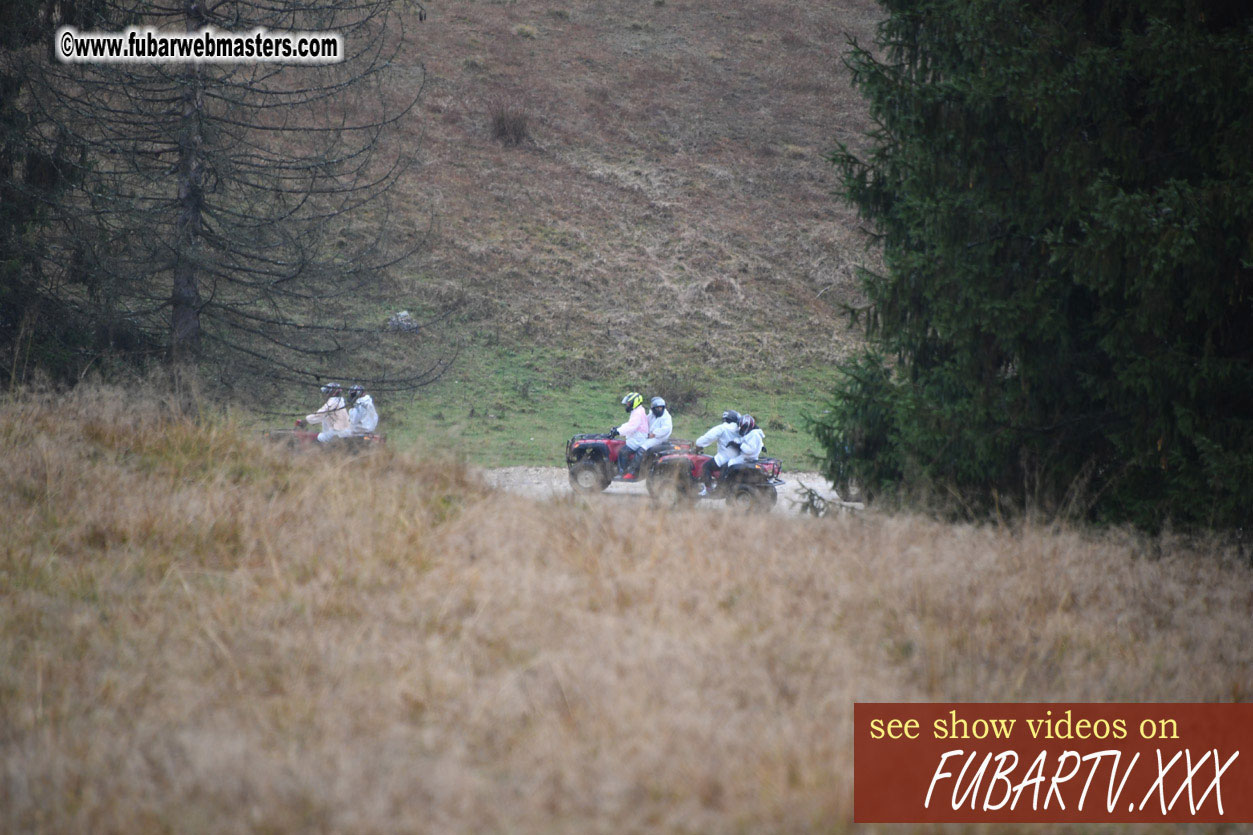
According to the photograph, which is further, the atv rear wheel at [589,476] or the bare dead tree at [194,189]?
the atv rear wheel at [589,476]

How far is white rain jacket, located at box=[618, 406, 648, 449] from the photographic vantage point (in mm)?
14781

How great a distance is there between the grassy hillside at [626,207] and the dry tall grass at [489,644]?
470 inches

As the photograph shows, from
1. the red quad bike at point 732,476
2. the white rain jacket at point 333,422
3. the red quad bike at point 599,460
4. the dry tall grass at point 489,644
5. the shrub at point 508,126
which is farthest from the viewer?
the shrub at point 508,126

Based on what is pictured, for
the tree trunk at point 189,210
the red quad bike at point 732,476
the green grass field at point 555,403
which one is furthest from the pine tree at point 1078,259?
the green grass field at point 555,403

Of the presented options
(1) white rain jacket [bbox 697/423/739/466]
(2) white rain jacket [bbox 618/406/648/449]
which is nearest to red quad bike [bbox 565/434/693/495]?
(2) white rain jacket [bbox 618/406/648/449]

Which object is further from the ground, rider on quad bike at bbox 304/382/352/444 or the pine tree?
the pine tree

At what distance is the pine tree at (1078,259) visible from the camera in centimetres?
690

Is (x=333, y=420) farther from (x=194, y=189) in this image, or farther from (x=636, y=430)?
(x=194, y=189)

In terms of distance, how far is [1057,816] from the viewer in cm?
368

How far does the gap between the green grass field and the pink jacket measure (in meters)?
3.59

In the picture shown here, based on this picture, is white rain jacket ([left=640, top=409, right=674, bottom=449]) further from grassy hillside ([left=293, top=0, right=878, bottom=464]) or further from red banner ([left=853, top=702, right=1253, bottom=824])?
red banner ([left=853, top=702, right=1253, bottom=824])

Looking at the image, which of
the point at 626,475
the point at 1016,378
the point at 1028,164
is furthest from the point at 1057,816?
the point at 626,475

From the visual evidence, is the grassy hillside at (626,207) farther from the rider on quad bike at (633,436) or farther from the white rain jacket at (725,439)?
the white rain jacket at (725,439)

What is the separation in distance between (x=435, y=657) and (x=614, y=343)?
26842mm
